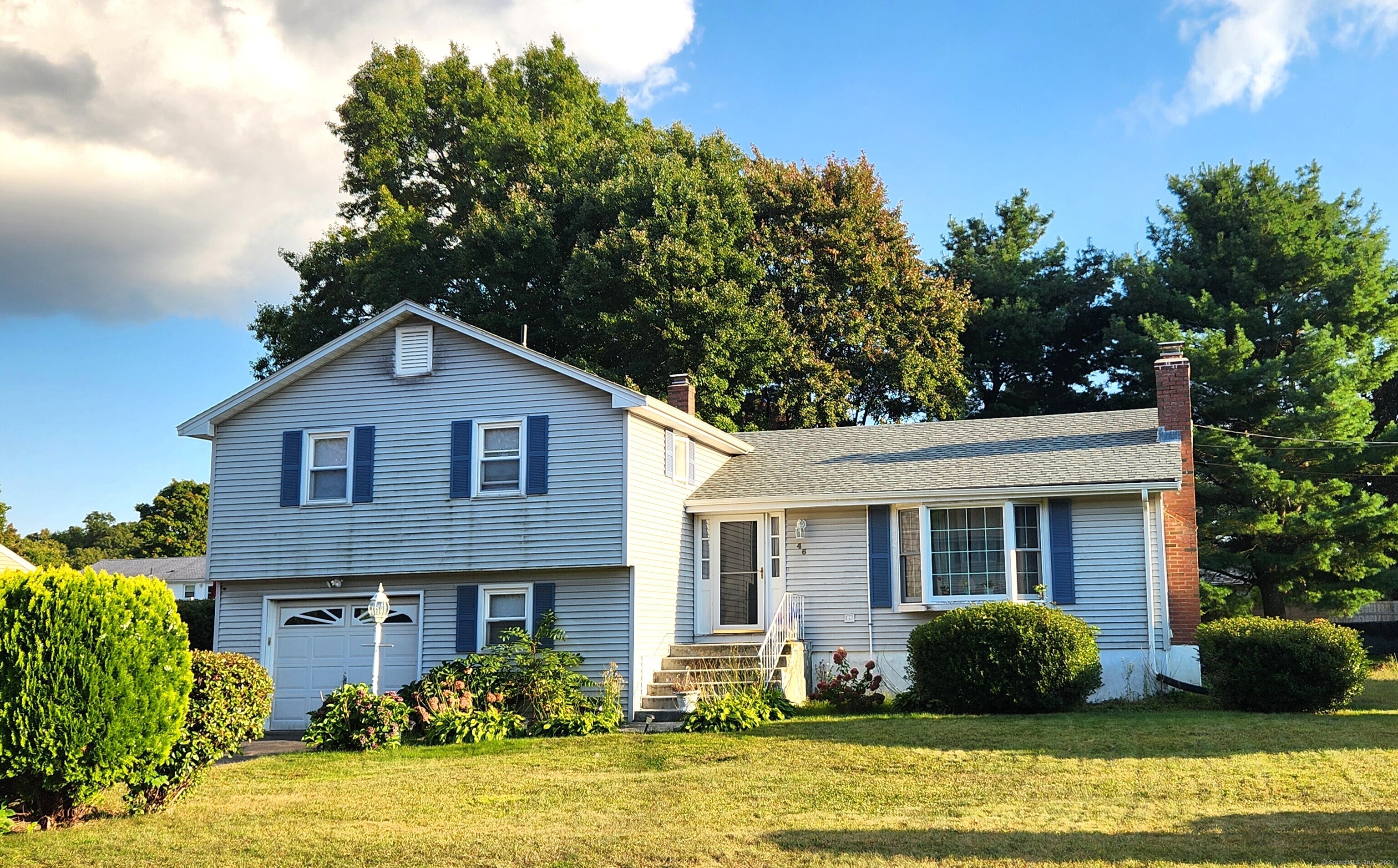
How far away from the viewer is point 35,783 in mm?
10047

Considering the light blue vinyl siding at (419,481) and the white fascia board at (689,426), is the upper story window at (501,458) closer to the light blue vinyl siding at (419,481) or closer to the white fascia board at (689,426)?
the light blue vinyl siding at (419,481)

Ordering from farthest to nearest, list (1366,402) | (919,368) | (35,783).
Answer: (919,368) → (1366,402) → (35,783)

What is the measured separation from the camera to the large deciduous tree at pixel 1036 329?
35.5m

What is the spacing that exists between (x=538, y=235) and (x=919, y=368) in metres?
11.0

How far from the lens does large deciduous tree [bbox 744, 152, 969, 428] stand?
106 feet

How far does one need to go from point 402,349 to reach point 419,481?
225 cm

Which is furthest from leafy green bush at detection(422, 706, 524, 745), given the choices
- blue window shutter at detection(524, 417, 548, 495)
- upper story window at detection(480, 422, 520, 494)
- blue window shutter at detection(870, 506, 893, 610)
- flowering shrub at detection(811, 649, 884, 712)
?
blue window shutter at detection(870, 506, 893, 610)

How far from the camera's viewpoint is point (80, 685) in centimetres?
978

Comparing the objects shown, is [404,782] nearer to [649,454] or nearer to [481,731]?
[481,731]

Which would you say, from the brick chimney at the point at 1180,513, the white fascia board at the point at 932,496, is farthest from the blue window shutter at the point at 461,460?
the brick chimney at the point at 1180,513

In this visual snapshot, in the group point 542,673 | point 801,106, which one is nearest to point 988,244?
point 801,106

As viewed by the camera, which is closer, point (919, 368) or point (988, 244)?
point (919, 368)

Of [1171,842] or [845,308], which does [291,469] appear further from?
[845,308]

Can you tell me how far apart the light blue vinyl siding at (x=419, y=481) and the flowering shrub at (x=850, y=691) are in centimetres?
373
